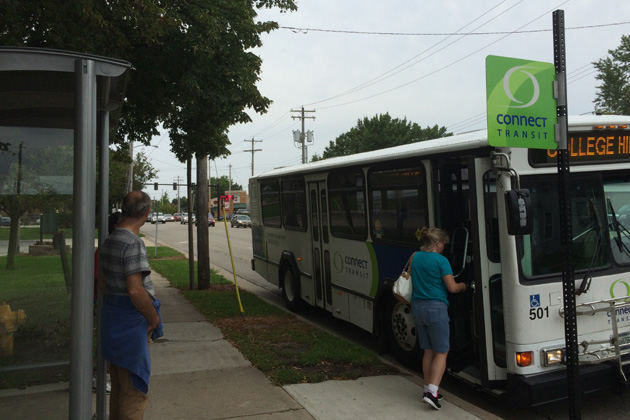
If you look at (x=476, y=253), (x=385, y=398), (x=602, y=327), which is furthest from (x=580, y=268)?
(x=385, y=398)

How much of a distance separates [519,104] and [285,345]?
471 cm

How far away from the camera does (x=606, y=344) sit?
4.86 metres

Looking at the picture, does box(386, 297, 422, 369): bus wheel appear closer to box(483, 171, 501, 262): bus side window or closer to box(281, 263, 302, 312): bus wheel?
box(483, 171, 501, 262): bus side window

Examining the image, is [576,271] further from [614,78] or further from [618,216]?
[614,78]

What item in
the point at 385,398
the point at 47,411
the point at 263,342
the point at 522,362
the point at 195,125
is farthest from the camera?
the point at 195,125

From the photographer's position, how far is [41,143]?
434cm

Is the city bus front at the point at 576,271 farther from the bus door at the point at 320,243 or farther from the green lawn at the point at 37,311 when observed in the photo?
the bus door at the point at 320,243

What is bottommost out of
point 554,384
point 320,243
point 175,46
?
point 554,384

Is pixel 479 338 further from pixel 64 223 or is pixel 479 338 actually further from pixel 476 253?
pixel 64 223

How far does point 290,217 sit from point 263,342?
10.5ft

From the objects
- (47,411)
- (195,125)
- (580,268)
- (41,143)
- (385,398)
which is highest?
(195,125)

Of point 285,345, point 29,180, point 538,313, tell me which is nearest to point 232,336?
point 285,345

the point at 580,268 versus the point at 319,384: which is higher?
the point at 580,268

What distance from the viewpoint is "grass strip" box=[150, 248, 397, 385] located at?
610cm
